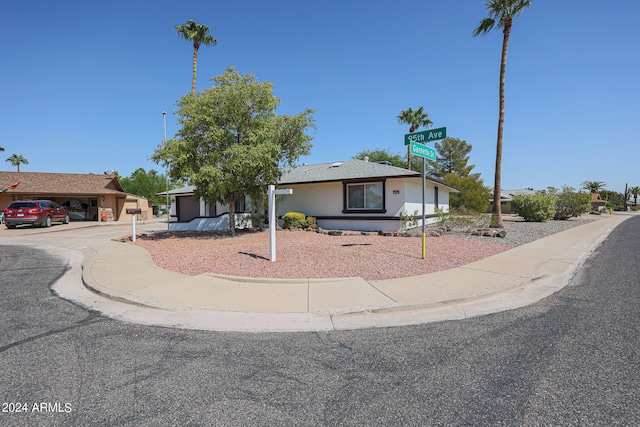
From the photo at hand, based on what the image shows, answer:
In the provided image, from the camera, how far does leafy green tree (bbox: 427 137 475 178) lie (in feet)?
170

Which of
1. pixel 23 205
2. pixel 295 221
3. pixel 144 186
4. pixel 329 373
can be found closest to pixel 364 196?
pixel 295 221

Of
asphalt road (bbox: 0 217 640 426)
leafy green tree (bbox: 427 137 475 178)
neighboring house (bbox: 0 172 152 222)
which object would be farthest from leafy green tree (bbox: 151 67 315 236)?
leafy green tree (bbox: 427 137 475 178)

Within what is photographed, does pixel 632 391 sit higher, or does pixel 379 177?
pixel 379 177

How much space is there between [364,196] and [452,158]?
138 feet

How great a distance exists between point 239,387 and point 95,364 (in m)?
1.73

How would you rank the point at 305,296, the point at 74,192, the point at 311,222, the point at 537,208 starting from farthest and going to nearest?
the point at 74,192 < the point at 537,208 < the point at 311,222 < the point at 305,296

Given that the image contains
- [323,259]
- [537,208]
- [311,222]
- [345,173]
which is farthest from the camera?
[537,208]

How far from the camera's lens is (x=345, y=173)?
1723 cm

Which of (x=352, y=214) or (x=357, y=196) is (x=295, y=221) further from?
(x=357, y=196)

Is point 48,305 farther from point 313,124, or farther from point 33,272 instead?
point 313,124

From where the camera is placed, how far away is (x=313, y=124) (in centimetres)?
1423

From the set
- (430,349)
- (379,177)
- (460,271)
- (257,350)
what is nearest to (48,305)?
(257,350)

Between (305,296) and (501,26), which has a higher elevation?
(501,26)

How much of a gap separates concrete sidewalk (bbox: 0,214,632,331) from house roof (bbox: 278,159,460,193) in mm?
8122
